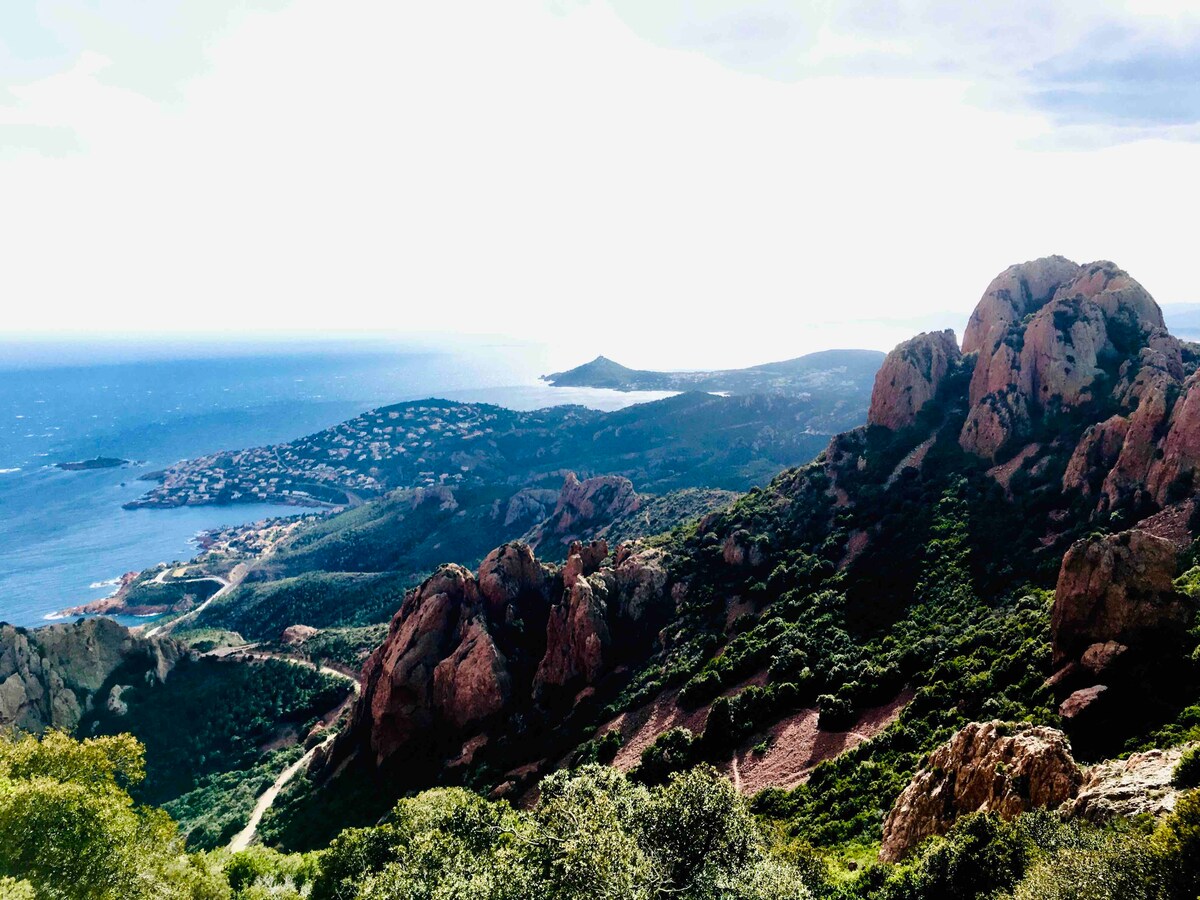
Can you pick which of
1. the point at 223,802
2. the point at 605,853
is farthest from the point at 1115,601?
the point at 223,802

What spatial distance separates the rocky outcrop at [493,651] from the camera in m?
56.5

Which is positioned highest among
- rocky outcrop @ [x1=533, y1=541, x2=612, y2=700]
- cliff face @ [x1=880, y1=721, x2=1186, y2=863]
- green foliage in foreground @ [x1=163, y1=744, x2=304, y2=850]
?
cliff face @ [x1=880, y1=721, x2=1186, y2=863]

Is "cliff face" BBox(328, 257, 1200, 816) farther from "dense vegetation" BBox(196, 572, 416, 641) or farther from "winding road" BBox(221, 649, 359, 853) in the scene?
"dense vegetation" BBox(196, 572, 416, 641)

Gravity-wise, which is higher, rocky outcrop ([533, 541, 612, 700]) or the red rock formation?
the red rock formation

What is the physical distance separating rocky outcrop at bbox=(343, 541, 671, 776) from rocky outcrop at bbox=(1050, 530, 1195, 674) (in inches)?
1400

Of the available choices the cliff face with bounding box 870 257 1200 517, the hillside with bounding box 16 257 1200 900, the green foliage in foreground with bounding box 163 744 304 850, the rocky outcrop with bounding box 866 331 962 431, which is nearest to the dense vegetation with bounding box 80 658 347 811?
the hillside with bounding box 16 257 1200 900

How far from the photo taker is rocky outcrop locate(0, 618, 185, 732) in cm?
6606

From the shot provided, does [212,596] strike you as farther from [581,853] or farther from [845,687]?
[581,853]

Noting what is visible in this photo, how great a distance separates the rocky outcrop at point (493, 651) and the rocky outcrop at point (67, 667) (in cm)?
3082

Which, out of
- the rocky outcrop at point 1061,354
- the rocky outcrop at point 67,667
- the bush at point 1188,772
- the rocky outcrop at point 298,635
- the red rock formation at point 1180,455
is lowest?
the rocky outcrop at point 298,635

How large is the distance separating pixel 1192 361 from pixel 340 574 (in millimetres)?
136194

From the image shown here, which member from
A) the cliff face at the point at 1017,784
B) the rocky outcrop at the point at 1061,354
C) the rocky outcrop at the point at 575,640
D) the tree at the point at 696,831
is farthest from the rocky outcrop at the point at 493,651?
the rocky outcrop at the point at 1061,354

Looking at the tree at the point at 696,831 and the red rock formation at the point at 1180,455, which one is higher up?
the red rock formation at the point at 1180,455

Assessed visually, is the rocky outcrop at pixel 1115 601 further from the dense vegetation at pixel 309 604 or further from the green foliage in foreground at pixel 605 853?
the dense vegetation at pixel 309 604
